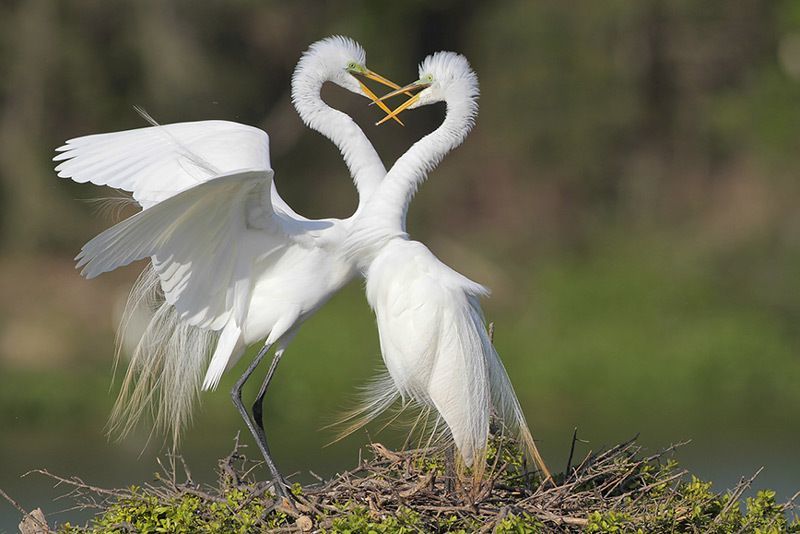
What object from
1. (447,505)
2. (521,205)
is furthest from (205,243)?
(521,205)

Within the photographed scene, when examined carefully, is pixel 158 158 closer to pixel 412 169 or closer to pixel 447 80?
pixel 412 169

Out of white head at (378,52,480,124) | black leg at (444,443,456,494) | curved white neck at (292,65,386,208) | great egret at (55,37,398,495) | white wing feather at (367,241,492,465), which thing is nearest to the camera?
great egret at (55,37,398,495)

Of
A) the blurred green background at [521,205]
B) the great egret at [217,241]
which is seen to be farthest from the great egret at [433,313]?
the blurred green background at [521,205]

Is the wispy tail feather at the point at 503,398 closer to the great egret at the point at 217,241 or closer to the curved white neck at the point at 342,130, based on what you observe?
the great egret at the point at 217,241

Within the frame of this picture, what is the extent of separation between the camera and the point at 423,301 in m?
4.13

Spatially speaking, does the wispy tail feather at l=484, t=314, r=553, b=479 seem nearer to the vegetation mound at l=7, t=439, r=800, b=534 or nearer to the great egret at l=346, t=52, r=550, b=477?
the great egret at l=346, t=52, r=550, b=477

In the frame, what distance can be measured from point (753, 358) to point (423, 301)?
210 inches

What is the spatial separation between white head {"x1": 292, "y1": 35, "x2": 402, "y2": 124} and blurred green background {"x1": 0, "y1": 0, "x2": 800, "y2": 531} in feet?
10.1

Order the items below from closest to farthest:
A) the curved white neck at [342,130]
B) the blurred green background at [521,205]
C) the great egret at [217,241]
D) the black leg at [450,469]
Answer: the great egret at [217,241], the black leg at [450,469], the curved white neck at [342,130], the blurred green background at [521,205]

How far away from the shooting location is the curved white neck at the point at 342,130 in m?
4.61

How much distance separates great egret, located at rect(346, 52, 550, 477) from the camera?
4152mm

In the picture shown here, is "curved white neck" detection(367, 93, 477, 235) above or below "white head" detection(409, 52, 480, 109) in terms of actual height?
below

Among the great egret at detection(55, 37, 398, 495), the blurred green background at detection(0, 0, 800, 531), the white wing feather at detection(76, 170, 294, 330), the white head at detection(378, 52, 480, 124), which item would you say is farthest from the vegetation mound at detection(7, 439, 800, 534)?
the blurred green background at detection(0, 0, 800, 531)

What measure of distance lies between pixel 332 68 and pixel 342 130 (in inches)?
9.7
